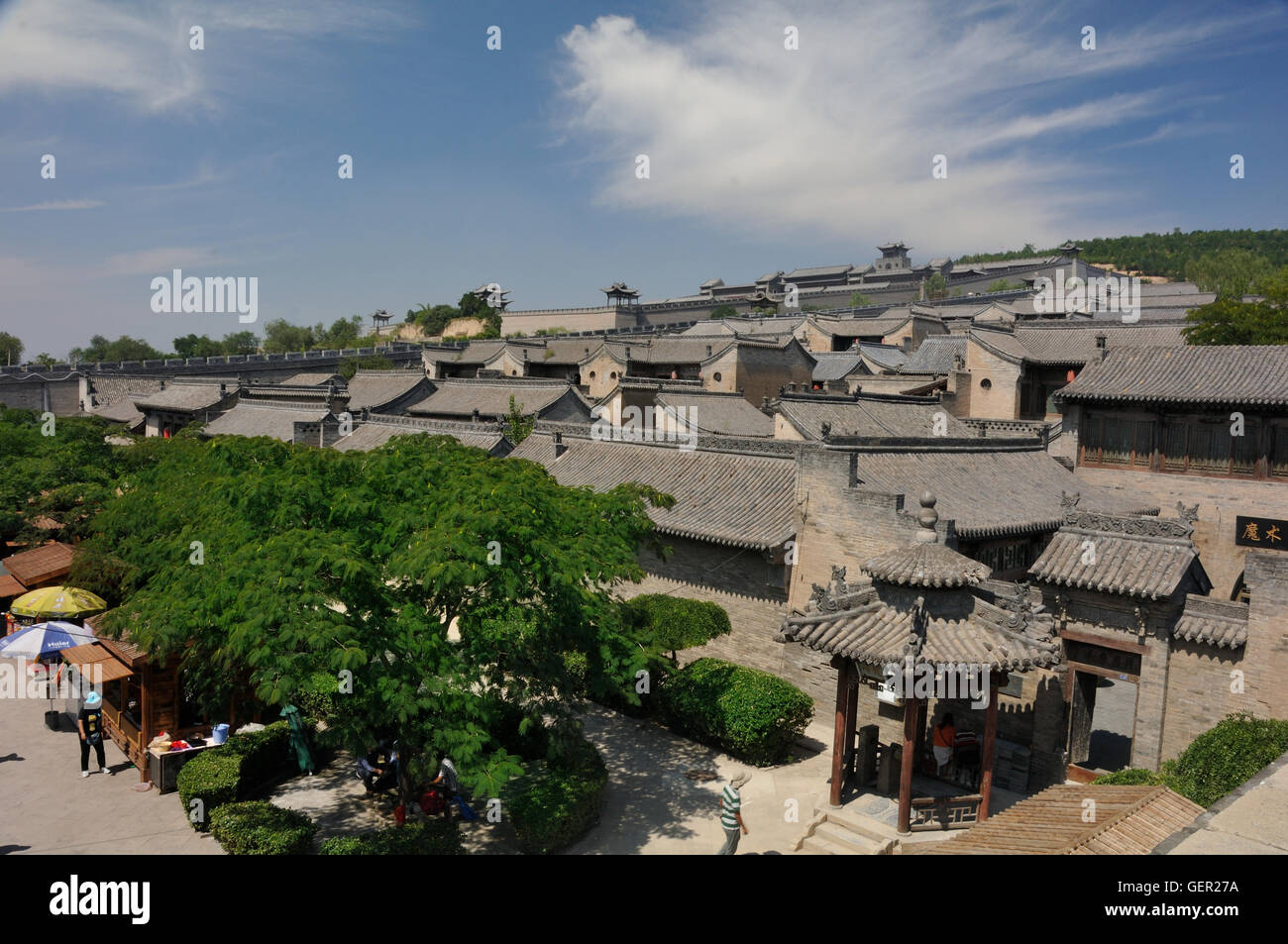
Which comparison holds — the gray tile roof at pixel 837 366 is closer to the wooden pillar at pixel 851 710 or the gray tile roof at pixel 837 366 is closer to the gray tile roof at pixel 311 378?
the gray tile roof at pixel 311 378

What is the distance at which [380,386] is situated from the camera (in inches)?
2047

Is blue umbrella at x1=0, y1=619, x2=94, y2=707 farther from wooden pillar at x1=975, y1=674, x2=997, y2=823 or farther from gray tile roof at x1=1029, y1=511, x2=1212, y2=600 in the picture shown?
gray tile roof at x1=1029, y1=511, x2=1212, y2=600

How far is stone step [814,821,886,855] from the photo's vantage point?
11812 millimetres

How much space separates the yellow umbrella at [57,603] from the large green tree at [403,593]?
14.3 feet

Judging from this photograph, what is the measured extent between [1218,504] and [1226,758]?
14.8 metres

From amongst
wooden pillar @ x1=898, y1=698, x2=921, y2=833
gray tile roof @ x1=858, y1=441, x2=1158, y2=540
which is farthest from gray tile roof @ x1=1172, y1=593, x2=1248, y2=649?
wooden pillar @ x1=898, y1=698, x2=921, y2=833

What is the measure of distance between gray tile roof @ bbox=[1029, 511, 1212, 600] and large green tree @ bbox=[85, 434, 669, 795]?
7.73 metres

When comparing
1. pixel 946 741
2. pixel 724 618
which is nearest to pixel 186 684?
pixel 724 618

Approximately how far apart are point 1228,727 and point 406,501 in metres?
12.1

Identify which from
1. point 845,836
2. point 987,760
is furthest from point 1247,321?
point 845,836

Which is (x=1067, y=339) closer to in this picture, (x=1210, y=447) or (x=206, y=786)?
(x=1210, y=447)

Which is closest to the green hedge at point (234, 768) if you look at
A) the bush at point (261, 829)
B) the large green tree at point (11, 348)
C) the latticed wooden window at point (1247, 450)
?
the bush at point (261, 829)

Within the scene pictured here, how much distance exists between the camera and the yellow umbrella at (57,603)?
649 inches
